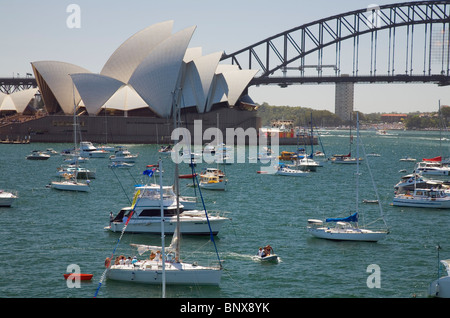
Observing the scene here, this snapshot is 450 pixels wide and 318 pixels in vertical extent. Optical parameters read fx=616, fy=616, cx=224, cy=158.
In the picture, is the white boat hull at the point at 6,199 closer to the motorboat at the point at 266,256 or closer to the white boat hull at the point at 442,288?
the motorboat at the point at 266,256

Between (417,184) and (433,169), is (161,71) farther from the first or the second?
(417,184)

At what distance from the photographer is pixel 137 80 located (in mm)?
107062

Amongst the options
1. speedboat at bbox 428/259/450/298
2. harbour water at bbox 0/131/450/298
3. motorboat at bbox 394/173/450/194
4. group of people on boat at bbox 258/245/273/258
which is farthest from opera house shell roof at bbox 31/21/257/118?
speedboat at bbox 428/259/450/298

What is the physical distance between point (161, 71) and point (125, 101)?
41.6ft

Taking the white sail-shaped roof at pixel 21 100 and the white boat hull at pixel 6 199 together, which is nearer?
the white boat hull at pixel 6 199

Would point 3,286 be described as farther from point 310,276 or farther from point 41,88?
point 41,88

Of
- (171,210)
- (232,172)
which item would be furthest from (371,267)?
(232,172)

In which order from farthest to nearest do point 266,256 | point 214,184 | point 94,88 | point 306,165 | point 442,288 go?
point 94,88 → point 306,165 → point 214,184 → point 266,256 → point 442,288

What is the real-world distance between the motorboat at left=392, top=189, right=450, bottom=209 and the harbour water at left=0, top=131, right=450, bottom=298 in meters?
0.80

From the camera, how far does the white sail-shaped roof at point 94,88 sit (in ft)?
359

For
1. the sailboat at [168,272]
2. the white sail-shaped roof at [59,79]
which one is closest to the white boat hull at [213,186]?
the sailboat at [168,272]

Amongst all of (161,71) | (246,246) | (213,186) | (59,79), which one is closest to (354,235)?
(246,246)

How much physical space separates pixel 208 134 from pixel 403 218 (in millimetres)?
83744
